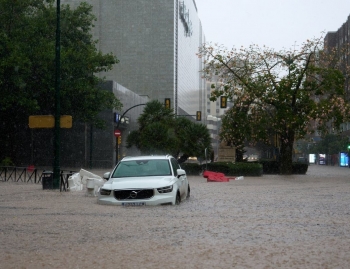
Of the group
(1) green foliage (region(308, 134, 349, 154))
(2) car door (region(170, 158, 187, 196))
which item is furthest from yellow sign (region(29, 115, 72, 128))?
(1) green foliage (region(308, 134, 349, 154))

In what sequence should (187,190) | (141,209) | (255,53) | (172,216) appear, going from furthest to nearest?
(255,53), (187,190), (141,209), (172,216)

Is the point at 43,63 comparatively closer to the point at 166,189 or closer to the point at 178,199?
the point at 178,199

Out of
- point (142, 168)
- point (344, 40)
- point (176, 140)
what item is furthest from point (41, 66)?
point (344, 40)

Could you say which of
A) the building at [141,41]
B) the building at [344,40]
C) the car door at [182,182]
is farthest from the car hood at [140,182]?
the building at [344,40]

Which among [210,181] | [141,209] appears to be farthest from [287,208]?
[210,181]

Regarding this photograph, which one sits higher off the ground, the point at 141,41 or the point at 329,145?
the point at 141,41

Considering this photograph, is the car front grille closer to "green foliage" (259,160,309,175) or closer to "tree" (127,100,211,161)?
"tree" (127,100,211,161)

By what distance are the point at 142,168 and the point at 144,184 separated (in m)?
1.66

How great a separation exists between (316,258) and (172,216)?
19.3 ft

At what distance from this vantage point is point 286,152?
52.8 meters

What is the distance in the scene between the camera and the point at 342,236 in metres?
11.1

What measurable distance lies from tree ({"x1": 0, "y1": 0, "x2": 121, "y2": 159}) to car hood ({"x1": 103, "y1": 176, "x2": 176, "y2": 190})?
103 ft

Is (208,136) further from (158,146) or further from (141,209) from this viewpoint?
(141,209)

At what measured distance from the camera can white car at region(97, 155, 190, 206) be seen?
16688 millimetres
